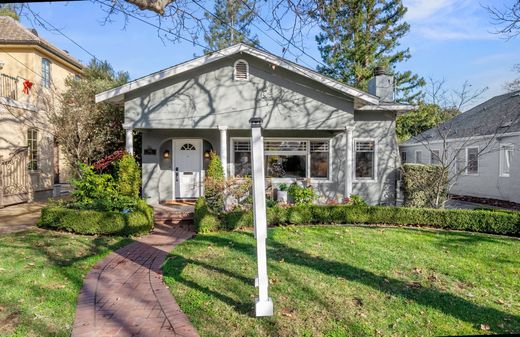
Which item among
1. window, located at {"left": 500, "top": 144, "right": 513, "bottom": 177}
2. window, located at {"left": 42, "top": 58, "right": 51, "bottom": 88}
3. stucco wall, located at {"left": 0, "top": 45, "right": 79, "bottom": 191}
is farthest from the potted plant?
window, located at {"left": 42, "top": 58, "right": 51, "bottom": 88}

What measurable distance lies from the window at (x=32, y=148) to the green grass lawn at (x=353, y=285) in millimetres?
10637

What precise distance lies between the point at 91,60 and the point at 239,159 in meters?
12.9

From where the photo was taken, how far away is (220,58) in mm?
11492

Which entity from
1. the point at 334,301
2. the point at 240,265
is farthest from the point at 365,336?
the point at 240,265

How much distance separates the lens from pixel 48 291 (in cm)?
477

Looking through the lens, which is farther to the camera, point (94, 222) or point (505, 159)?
point (505, 159)

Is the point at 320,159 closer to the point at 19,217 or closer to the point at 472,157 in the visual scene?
the point at 472,157

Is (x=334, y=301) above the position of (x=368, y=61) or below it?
below

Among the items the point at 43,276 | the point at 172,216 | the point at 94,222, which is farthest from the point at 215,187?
the point at 43,276

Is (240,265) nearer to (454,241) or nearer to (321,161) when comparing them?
(454,241)

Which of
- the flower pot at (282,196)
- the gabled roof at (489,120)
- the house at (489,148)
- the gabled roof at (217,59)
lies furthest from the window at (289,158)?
the gabled roof at (489,120)

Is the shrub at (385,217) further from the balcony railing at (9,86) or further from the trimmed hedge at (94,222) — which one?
the balcony railing at (9,86)

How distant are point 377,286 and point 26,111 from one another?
49.9 feet

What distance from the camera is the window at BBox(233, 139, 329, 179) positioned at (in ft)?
44.0
